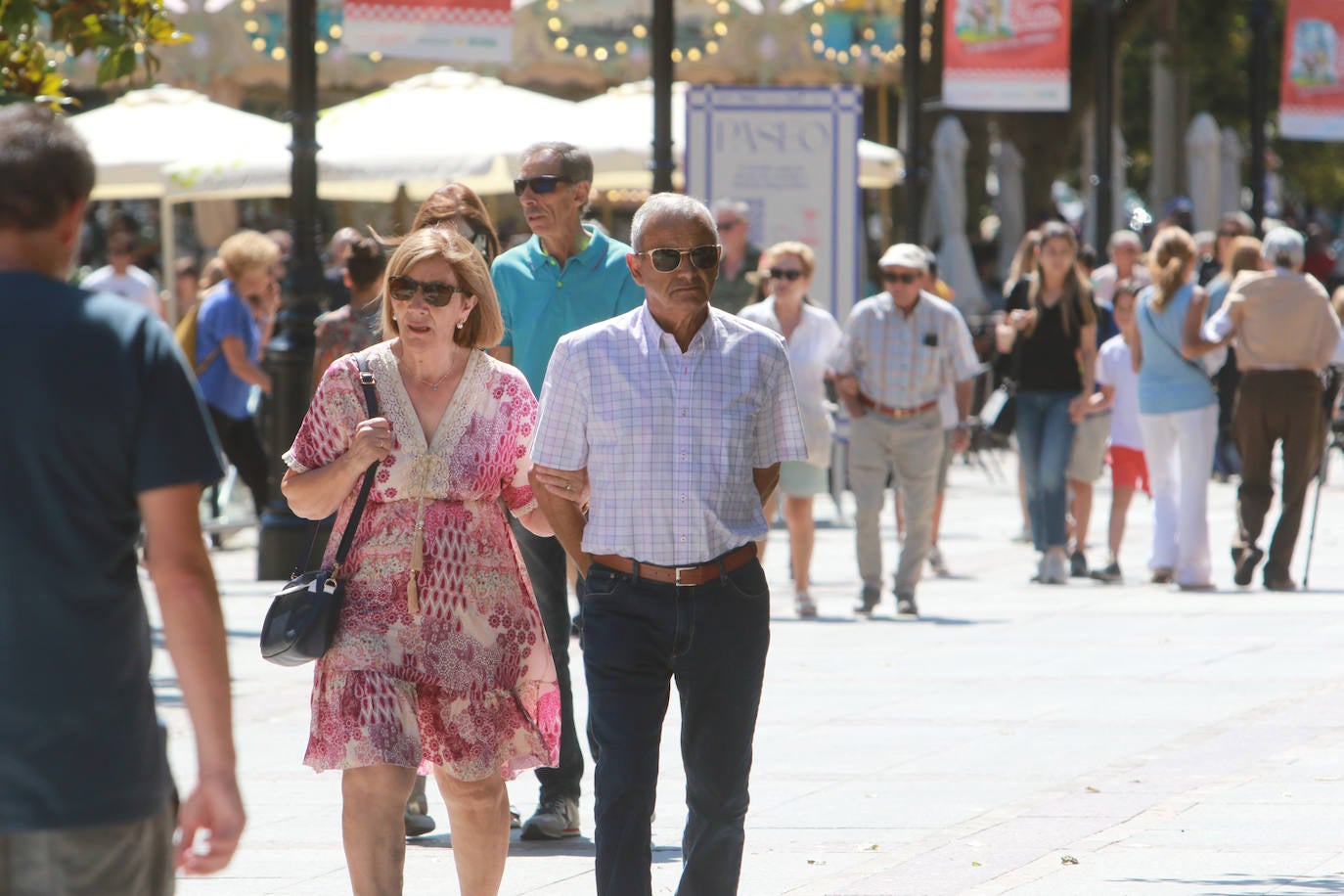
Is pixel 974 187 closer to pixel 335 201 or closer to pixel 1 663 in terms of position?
pixel 335 201

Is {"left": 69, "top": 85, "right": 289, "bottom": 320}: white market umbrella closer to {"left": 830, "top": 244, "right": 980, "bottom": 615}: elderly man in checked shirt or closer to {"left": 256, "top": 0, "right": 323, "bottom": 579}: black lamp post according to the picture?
{"left": 256, "top": 0, "right": 323, "bottom": 579}: black lamp post

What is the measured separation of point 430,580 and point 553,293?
71.5 inches

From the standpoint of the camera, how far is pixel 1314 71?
2195cm

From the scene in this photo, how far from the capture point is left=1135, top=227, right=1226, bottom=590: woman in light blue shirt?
41.4 ft

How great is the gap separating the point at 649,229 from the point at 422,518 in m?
0.82

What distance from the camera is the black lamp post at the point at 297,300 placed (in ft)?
40.3

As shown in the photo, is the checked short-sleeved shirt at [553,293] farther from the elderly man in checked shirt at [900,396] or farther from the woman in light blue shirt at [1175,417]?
the woman in light blue shirt at [1175,417]

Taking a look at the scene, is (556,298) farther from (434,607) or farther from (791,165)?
(791,165)

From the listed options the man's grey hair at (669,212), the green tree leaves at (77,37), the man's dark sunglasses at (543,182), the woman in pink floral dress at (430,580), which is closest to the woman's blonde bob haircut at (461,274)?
the woman in pink floral dress at (430,580)

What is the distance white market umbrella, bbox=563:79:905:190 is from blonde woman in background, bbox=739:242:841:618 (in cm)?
532

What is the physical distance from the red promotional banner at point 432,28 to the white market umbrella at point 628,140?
248 cm

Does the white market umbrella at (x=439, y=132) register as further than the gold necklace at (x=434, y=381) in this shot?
Yes

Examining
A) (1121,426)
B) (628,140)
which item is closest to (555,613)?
(1121,426)

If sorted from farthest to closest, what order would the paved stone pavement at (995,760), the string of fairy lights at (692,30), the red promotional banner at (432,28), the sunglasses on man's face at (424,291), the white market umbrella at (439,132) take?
the string of fairy lights at (692,30) → the white market umbrella at (439,132) → the red promotional banner at (432,28) → the paved stone pavement at (995,760) → the sunglasses on man's face at (424,291)
